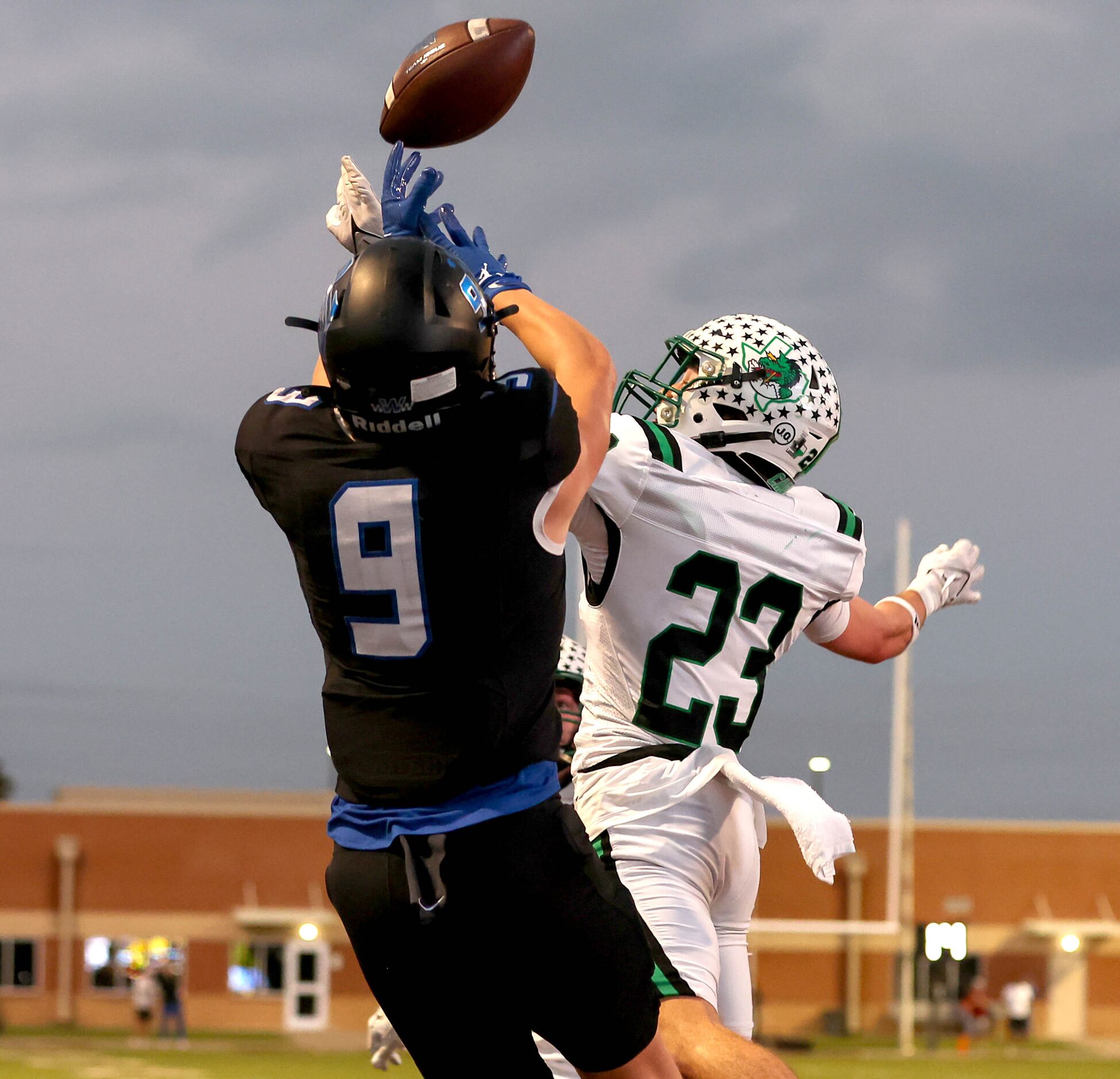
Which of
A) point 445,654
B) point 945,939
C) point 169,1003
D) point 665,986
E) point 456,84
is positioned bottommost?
point 169,1003

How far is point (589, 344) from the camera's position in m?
3.59

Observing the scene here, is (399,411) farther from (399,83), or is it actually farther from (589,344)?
(399,83)

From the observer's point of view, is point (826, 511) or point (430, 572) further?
point (826, 511)

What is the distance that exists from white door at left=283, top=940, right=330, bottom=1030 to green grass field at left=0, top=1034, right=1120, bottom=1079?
16.4ft

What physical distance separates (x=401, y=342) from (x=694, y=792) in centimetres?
170

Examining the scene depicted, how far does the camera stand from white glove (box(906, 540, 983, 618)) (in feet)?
18.1

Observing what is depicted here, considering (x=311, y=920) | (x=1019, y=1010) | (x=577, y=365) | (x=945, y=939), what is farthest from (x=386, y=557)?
(x=1019, y=1010)

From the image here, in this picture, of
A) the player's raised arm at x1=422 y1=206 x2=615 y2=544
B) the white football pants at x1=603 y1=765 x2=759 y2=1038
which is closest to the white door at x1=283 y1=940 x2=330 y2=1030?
the white football pants at x1=603 y1=765 x2=759 y2=1038

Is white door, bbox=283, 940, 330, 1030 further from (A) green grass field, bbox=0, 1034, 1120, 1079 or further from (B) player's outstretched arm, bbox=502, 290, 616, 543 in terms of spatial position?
(B) player's outstretched arm, bbox=502, 290, 616, 543

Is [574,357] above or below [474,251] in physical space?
below

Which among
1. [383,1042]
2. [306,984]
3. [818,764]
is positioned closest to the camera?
[383,1042]

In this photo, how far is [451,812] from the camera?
3158 mm

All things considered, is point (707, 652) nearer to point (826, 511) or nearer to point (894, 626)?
point (826, 511)

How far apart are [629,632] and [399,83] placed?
165 centimetres
